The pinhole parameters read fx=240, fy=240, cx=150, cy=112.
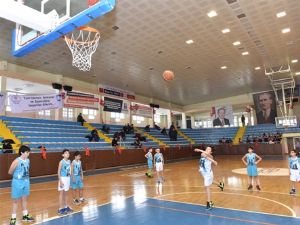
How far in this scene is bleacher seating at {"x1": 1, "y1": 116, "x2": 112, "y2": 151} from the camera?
539 inches

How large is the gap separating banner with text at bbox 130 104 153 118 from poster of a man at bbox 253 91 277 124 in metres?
10.5

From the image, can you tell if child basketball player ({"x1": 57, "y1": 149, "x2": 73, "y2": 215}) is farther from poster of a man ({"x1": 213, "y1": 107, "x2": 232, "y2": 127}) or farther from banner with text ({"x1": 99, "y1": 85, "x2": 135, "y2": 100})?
poster of a man ({"x1": 213, "y1": 107, "x2": 232, "y2": 127})

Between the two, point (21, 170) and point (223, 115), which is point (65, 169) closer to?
point (21, 170)

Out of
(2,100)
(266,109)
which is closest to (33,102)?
(2,100)

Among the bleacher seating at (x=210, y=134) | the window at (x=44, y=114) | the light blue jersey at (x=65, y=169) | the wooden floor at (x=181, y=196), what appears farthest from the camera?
the bleacher seating at (x=210, y=134)

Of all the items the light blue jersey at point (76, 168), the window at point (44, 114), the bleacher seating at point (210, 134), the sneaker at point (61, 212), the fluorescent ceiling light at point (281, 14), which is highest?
the fluorescent ceiling light at point (281, 14)

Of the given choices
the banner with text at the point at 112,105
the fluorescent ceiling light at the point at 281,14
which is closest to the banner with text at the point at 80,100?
the banner with text at the point at 112,105

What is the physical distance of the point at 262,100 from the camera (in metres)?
22.7

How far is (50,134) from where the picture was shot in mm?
15227

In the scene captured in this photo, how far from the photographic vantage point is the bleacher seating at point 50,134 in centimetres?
1370

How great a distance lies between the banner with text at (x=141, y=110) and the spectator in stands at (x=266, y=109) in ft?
34.7

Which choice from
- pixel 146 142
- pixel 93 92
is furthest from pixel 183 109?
pixel 93 92

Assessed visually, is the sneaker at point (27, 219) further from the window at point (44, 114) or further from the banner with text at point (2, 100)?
the window at point (44, 114)

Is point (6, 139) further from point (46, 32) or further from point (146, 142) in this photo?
point (146, 142)
